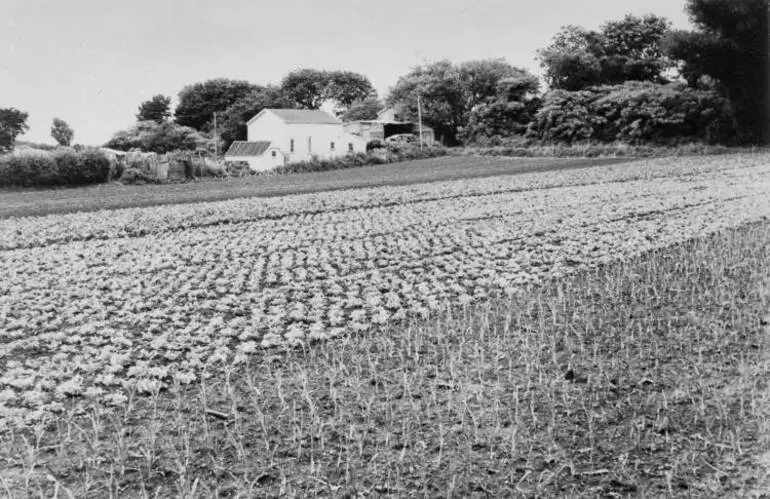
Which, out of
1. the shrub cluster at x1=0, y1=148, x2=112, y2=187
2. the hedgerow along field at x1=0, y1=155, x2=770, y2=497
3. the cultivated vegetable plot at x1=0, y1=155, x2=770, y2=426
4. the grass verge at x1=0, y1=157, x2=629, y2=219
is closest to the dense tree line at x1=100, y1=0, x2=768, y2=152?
the grass verge at x1=0, y1=157, x2=629, y2=219

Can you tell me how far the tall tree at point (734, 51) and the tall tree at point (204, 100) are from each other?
43338 millimetres

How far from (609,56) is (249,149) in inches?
1082

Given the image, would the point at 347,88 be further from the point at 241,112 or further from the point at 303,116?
the point at 303,116

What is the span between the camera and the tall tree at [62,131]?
228ft

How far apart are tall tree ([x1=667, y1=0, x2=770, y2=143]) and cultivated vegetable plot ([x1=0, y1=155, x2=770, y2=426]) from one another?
17.3m

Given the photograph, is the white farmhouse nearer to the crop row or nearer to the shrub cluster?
the shrub cluster

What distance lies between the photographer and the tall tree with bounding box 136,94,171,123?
6925 cm

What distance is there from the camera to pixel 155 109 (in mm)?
69500

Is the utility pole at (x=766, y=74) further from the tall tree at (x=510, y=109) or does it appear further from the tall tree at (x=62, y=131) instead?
the tall tree at (x=62, y=131)

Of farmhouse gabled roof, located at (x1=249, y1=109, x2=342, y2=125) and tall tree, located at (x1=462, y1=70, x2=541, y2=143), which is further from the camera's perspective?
farmhouse gabled roof, located at (x1=249, y1=109, x2=342, y2=125)

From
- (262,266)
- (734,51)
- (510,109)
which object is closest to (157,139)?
(510,109)

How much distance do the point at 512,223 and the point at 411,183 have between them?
46.5 feet

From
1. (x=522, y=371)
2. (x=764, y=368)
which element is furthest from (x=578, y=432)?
(x=764, y=368)

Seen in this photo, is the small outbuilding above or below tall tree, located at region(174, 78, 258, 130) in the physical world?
below
